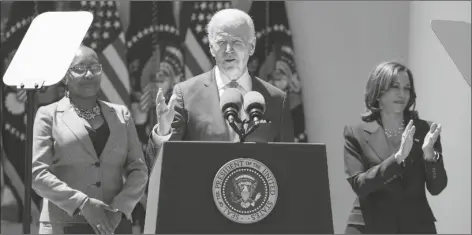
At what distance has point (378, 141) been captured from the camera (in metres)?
4.14

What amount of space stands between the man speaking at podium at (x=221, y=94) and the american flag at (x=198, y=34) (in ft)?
9.36

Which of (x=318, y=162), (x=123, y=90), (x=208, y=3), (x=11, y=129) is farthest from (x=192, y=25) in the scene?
(x=318, y=162)

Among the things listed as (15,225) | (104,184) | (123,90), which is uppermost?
(123,90)

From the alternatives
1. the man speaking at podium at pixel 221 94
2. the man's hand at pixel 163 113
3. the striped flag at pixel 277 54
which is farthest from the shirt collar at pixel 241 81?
the striped flag at pixel 277 54

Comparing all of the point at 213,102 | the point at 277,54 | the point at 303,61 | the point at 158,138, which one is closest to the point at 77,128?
the point at 213,102

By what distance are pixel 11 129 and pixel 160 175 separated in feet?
11.5

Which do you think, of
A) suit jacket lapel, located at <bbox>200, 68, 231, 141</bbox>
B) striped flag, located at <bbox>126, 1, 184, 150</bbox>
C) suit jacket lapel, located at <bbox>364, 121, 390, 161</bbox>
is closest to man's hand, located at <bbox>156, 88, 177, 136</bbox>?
suit jacket lapel, located at <bbox>200, 68, 231, 141</bbox>

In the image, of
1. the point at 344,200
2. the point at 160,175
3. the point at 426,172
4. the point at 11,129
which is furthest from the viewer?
the point at 344,200

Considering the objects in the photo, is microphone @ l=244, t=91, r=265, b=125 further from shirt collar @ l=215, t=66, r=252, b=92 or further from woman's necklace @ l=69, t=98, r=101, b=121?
woman's necklace @ l=69, t=98, r=101, b=121

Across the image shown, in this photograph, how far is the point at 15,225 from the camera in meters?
6.06

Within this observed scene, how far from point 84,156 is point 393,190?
52.4 inches

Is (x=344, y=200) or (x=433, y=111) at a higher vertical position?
(x=433, y=111)

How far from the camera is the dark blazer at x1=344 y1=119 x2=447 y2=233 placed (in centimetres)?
399

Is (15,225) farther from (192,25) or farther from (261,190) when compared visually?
(261,190)
